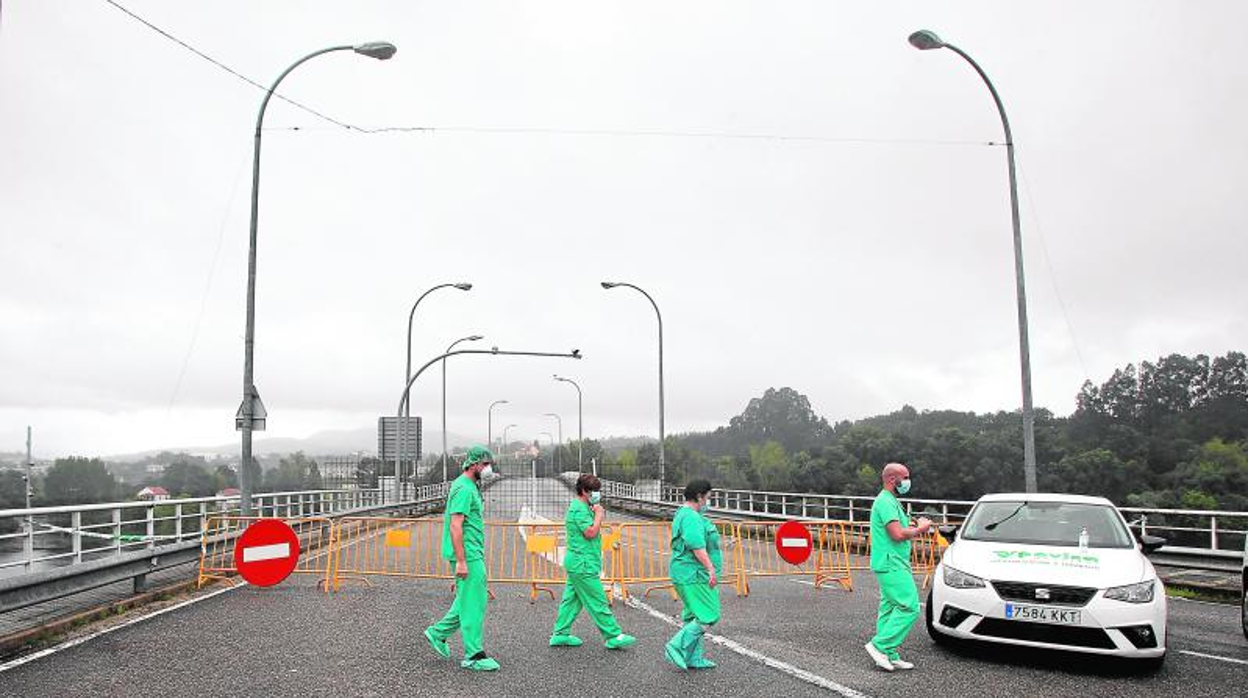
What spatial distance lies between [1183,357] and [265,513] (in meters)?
93.2

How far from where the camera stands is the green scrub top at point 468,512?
8094 mm

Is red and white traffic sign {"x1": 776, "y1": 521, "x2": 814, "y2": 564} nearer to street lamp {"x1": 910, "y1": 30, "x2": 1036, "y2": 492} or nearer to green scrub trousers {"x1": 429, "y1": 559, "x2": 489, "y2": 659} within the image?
street lamp {"x1": 910, "y1": 30, "x2": 1036, "y2": 492}

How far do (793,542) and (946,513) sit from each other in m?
8.24

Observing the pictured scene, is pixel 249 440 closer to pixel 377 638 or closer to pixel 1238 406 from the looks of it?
pixel 377 638

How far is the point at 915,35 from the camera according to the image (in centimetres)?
1561

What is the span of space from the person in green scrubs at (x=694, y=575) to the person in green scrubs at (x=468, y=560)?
5.00 ft

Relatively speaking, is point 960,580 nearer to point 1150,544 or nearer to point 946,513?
point 1150,544

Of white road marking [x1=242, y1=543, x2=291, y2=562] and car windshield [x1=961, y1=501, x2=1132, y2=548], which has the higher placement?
car windshield [x1=961, y1=501, x2=1132, y2=548]

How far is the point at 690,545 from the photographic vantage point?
7.88m

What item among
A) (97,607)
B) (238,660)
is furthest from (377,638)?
(97,607)

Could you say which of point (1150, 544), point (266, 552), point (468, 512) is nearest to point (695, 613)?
point (468, 512)

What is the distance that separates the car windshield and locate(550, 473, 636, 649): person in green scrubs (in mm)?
3545

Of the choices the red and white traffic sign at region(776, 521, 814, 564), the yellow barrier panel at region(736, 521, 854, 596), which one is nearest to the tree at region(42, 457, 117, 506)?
the yellow barrier panel at region(736, 521, 854, 596)

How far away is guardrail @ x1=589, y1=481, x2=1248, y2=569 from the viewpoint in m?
16.0
